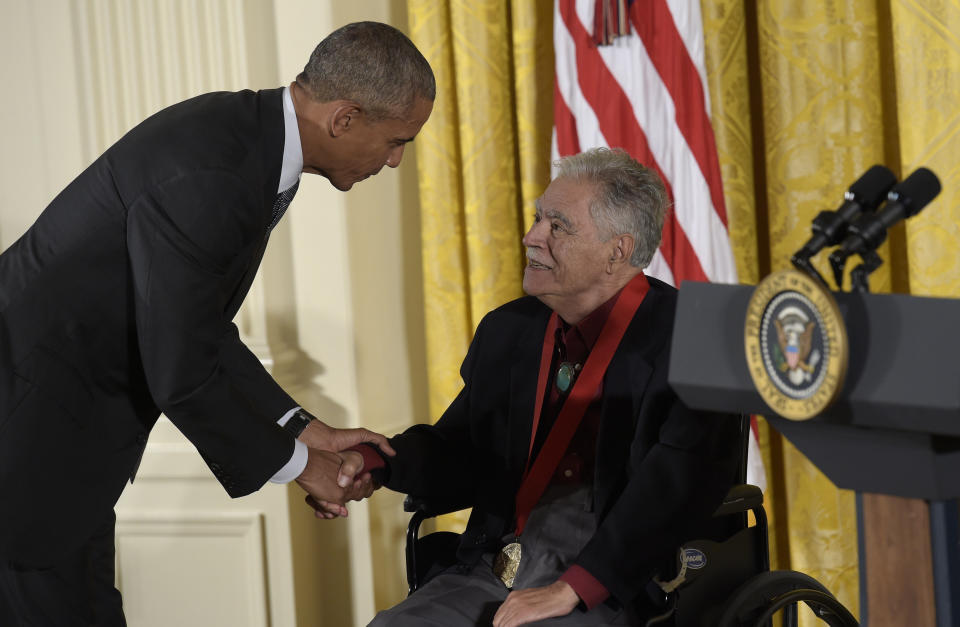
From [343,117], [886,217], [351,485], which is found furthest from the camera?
[351,485]

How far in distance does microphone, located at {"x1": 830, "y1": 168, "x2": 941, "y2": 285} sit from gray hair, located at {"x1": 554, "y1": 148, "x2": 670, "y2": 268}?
1.02 metres

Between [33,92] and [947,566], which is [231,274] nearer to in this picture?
[947,566]

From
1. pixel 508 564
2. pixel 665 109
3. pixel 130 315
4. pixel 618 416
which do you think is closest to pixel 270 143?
pixel 130 315

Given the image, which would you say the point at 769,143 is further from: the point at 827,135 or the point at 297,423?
the point at 297,423

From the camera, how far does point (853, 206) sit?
4.39 feet

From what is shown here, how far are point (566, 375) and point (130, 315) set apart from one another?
936 millimetres

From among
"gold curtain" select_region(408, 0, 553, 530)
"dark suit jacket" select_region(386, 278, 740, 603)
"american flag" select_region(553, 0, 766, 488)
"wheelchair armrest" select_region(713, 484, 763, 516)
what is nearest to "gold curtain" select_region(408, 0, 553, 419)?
"gold curtain" select_region(408, 0, 553, 530)

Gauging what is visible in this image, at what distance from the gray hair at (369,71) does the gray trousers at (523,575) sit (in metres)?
0.91

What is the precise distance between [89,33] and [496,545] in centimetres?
231

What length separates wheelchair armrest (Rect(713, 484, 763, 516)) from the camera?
215 centimetres

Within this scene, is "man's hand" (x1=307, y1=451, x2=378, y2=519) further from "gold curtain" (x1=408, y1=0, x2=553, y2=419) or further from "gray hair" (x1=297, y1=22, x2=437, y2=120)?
"gold curtain" (x1=408, y1=0, x2=553, y2=419)

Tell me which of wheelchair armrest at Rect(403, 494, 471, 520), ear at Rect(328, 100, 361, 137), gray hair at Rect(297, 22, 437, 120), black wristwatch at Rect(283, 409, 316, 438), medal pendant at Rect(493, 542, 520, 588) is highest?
gray hair at Rect(297, 22, 437, 120)

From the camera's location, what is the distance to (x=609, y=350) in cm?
228

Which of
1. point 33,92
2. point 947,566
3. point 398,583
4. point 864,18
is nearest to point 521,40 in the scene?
point 864,18
